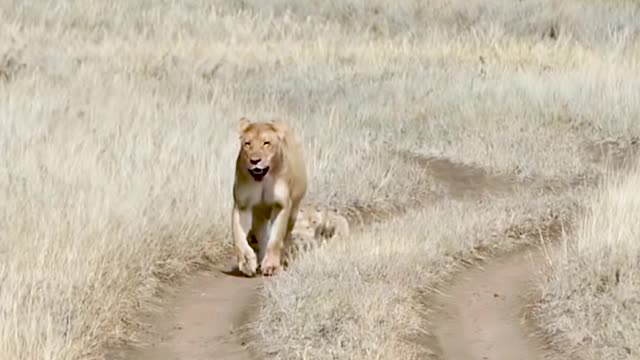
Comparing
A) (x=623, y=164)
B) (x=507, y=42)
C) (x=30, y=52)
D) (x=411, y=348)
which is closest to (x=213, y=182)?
(x=411, y=348)

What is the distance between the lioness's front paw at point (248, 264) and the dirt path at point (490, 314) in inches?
55.8

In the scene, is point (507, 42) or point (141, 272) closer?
point (141, 272)

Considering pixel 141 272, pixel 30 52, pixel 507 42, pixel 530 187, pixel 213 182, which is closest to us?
pixel 141 272

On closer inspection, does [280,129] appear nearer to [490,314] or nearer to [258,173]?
[258,173]

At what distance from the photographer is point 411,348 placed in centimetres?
734

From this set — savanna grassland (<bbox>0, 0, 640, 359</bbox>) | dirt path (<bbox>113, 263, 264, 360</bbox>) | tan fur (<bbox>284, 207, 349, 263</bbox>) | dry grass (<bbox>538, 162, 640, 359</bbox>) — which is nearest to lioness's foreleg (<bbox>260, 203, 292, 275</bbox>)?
dirt path (<bbox>113, 263, 264, 360</bbox>)

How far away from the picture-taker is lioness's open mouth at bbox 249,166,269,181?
30.2 ft

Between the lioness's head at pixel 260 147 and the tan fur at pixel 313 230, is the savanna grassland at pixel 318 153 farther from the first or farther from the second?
the lioness's head at pixel 260 147

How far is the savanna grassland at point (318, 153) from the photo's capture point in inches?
301

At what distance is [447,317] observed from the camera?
327 inches

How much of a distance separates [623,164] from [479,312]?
787 centimetres

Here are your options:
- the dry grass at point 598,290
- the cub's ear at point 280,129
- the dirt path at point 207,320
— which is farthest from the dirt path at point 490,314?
the cub's ear at point 280,129

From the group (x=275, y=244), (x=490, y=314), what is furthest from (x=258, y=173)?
(x=490, y=314)

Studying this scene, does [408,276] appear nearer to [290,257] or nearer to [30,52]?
[290,257]
